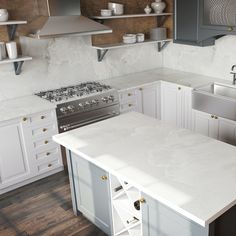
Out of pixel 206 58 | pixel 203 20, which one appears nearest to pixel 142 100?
pixel 206 58

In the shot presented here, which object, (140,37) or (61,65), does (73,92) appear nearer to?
(61,65)

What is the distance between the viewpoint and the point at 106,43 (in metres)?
4.74

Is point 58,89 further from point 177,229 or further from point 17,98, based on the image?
point 177,229

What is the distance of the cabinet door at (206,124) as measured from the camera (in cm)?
401

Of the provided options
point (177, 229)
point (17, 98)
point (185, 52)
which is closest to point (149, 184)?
point (177, 229)

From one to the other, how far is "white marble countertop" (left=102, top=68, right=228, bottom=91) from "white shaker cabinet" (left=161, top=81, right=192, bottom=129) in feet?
0.29

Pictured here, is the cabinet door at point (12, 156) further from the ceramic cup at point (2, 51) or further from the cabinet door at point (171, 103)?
the cabinet door at point (171, 103)

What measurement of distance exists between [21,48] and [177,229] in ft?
9.65

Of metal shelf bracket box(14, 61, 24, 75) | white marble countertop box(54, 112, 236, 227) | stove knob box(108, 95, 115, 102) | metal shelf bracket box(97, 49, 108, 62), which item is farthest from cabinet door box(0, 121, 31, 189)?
→ metal shelf bracket box(97, 49, 108, 62)

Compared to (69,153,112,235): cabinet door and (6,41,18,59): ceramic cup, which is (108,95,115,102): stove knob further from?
(69,153,112,235): cabinet door

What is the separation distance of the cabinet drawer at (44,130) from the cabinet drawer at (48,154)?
217 millimetres

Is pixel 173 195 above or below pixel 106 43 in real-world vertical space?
below

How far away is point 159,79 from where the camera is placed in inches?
189

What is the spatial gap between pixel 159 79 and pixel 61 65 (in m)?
1.42
